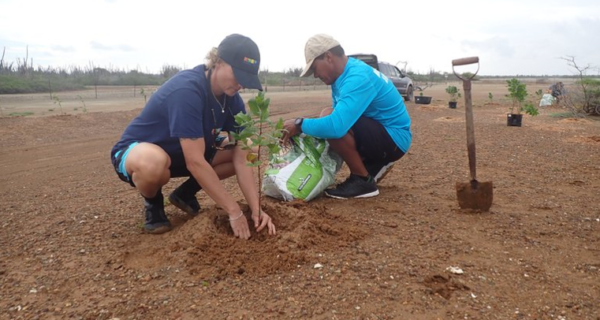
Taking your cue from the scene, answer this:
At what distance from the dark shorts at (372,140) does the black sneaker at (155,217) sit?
1.53m

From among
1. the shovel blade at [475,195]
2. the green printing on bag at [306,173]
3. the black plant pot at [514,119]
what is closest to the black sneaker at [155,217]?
the green printing on bag at [306,173]

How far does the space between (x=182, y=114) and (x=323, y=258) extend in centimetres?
108

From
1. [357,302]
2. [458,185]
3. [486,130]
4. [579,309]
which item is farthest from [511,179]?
[486,130]

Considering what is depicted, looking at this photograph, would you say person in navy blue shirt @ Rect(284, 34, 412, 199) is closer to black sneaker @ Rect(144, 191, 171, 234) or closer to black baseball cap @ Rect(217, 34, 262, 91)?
black baseball cap @ Rect(217, 34, 262, 91)

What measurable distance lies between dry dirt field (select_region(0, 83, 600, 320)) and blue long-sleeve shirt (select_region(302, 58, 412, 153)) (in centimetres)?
56

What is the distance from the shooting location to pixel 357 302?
6.64 feet

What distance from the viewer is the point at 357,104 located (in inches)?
129

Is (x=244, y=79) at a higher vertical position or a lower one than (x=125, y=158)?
higher

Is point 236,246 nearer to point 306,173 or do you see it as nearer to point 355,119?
point 306,173

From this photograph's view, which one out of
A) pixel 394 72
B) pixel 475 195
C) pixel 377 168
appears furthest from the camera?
pixel 394 72

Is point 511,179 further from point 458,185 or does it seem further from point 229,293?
point 229,293

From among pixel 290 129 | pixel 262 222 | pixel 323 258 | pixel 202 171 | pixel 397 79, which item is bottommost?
pixel 323 258

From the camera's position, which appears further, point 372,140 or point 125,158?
point 372,140

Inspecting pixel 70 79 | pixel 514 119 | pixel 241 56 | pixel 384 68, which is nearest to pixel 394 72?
pixel 384 68
